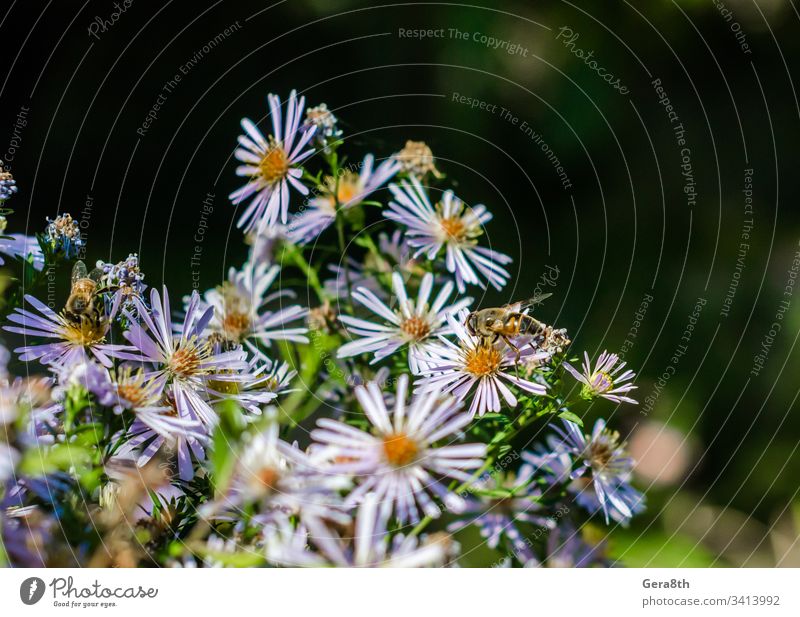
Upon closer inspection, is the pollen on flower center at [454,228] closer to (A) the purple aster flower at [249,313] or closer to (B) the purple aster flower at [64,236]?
(A) the purple aster flower at [249,313]

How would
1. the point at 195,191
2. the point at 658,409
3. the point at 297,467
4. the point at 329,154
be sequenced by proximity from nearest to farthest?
1. the point at 297,467
2. the point at 329,154
3. the point at 195,191
4. the point at 658,409

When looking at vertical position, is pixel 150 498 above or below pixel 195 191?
below

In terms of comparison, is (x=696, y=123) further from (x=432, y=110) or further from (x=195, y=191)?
(x=195, y=191)

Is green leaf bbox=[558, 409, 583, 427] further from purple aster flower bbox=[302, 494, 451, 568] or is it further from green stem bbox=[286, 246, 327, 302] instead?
green stem bbox=[286, 246, 327, 302]

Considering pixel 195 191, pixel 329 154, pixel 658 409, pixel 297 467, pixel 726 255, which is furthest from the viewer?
pixel 726 255

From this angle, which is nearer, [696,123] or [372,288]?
[372,288]
